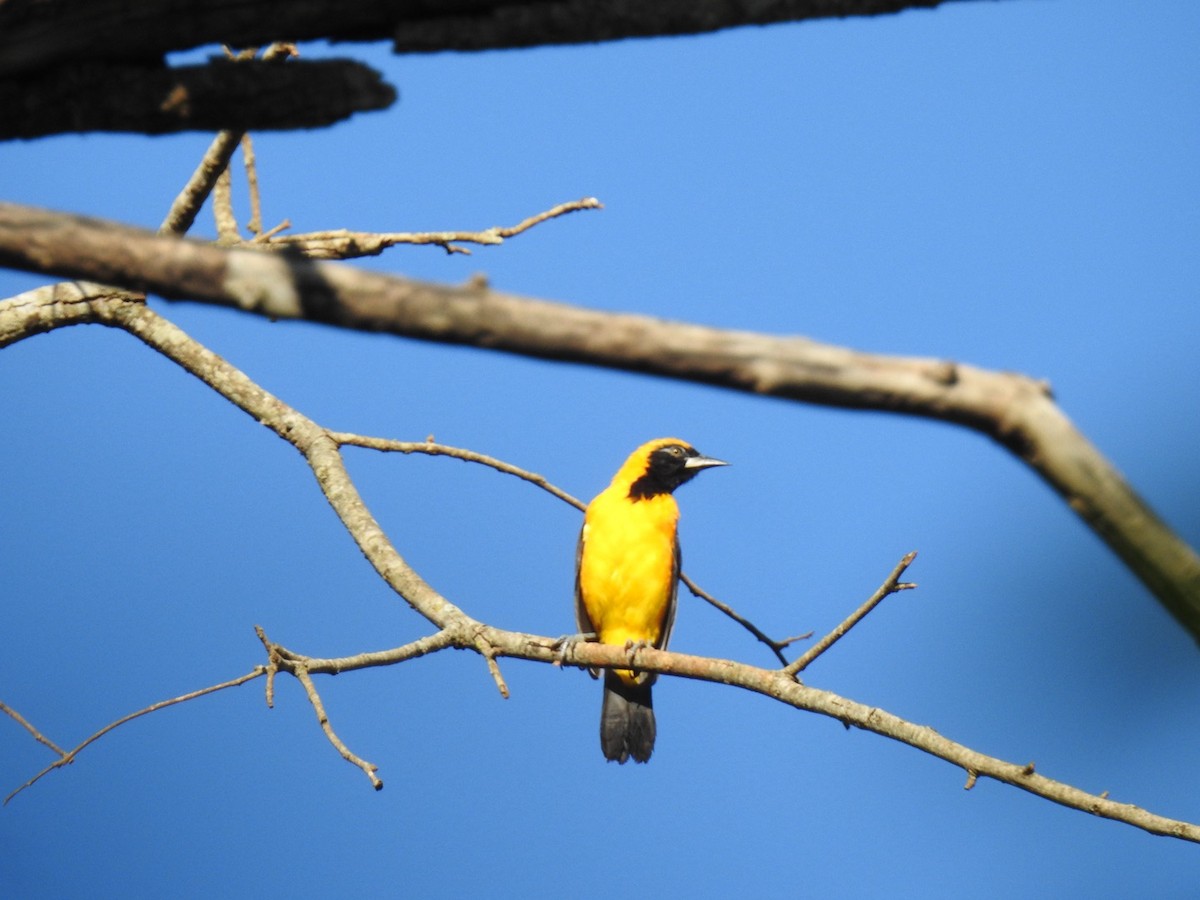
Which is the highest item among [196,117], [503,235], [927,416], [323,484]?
[503,235]

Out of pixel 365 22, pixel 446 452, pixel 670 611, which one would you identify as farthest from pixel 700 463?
pixel 365 22

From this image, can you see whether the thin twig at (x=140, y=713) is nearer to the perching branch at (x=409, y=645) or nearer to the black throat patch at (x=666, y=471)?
the perching branch at (x=409, y=645)

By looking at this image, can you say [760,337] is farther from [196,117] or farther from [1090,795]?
[1090,795]

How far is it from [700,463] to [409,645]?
118 inches

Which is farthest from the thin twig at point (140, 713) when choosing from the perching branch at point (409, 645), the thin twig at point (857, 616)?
the thin twig at point (857, 616)

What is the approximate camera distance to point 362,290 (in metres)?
1.43

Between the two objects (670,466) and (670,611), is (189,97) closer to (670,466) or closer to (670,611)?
(670,611)

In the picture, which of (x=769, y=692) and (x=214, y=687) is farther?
(x=214, y=687)

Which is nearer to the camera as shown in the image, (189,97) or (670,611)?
(189,97)

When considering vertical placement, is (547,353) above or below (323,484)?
below

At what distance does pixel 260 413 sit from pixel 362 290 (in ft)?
10.2

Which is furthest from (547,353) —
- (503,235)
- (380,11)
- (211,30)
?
Answer: (503,235)

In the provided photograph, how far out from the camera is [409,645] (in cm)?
373

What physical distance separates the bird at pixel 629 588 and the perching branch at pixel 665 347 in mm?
4485
